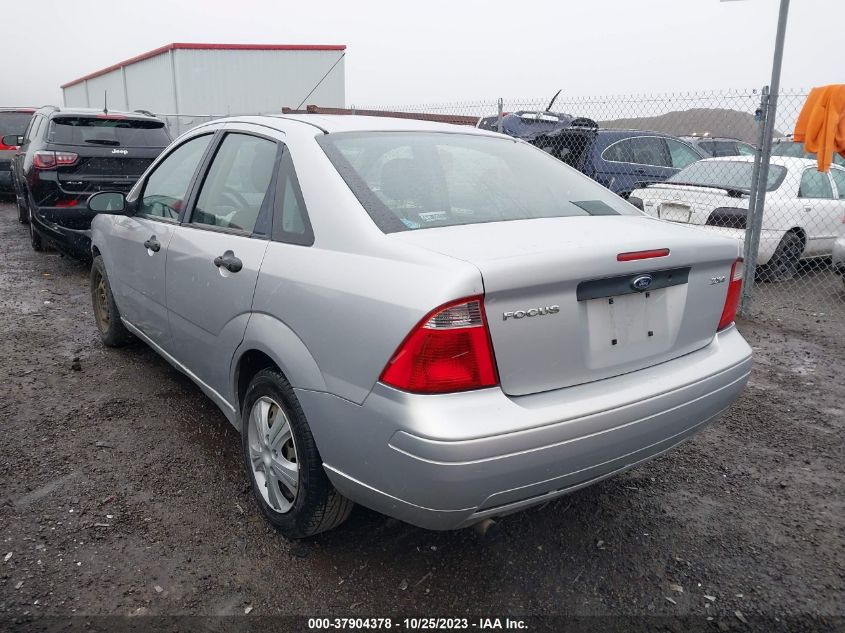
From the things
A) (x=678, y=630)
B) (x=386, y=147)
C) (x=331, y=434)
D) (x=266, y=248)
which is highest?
(x=386, y=147)

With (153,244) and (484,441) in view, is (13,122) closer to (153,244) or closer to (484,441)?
(153,244)

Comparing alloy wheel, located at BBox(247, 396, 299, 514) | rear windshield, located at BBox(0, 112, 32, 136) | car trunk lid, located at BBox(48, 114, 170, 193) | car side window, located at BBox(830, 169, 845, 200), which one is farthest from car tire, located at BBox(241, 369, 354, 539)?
rear windshield, located at BBox(0, 112, 32, 136)

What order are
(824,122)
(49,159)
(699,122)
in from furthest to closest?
(699,122), (49,159), (824,122)

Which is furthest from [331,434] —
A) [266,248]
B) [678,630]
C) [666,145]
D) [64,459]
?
[666,145]

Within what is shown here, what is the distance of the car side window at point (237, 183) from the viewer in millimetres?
2734

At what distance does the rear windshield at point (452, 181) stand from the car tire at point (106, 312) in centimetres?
261

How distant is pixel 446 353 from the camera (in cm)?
184

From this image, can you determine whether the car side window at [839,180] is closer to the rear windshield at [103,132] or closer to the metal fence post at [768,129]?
the metal fence post at [768,129]

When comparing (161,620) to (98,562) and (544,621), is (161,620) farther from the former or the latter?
(544,621)

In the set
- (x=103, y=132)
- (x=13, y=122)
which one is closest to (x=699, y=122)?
(x=13, y=122)

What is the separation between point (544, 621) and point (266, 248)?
1.67 meters

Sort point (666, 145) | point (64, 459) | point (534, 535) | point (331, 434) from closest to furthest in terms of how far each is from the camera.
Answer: point (331, 434)
point (534, 535)
point (64, 459)
point (666, 145)

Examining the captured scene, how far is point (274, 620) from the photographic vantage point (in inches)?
85.2

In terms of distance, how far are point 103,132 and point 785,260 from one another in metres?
7.84
